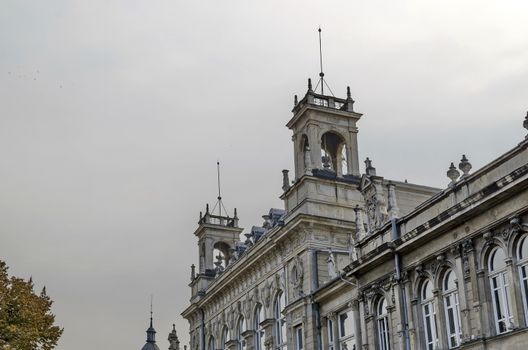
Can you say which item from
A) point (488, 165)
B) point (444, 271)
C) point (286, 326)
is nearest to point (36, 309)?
point (286, 326)

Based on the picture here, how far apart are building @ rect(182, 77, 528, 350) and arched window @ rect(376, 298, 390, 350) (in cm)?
4

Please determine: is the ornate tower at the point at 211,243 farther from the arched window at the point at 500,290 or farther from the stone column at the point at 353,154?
the arched window at the point at 500,290

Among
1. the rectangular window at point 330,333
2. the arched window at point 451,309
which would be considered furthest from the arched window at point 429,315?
the rectangular window at point 330,333

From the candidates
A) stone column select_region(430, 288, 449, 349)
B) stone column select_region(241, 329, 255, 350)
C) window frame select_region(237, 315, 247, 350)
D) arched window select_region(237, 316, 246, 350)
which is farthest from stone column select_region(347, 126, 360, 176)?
stone column select_region(430, 288, 449, 349)

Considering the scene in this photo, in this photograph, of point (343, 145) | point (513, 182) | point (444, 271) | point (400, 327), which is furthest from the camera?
point (343, 145)

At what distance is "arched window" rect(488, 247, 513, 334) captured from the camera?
24844mm

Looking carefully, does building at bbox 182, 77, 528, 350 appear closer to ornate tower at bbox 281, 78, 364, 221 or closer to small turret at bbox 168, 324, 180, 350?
ornate tower at bbox 281, 78, 364, 221

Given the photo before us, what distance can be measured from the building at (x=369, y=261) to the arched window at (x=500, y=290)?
33 mm

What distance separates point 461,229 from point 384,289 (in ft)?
18.4

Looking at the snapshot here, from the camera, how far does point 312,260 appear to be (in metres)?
38.0

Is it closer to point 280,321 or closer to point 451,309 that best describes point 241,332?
point 280,321

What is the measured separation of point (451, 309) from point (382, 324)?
4.58 metres

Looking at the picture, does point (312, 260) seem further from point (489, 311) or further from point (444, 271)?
point (489, 311)

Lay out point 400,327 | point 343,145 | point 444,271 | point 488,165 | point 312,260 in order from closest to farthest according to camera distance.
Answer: point 488,165
point 444,271
point 400,327
point 312,260
point 343,145
